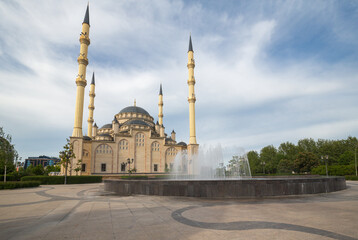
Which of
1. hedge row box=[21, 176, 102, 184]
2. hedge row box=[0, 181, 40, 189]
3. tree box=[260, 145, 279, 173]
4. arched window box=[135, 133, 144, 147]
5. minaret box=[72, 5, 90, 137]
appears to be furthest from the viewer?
tree box=[260, 145, 279, 173]

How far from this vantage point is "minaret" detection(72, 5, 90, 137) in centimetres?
3628

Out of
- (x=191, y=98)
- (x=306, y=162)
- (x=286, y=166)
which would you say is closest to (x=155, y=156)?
(x=191, y=98)

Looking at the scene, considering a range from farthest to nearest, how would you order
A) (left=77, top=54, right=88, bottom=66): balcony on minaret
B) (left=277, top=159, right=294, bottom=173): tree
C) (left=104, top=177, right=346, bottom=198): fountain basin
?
1. (left=277, top=159, right=294, bottom=173): tree
2. (left=77, top=54, right=88, bottom=66): balcony on minaret
3. (left=104, top=177, right=346, bottom=198): fountain basin

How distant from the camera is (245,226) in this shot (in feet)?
17.9

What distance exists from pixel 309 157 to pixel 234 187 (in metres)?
39.5

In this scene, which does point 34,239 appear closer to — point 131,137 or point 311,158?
point 131,137

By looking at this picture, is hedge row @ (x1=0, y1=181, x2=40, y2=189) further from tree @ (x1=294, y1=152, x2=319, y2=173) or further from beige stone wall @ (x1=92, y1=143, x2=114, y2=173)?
tree @ (x1=294, y1=152, x2=319, y2=173)

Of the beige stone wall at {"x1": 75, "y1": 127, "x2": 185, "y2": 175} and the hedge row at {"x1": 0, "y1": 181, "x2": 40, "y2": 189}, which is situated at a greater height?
the beige stone wall at {"x1": 75, "y1": 127, "x2": 185, "y2": 175}

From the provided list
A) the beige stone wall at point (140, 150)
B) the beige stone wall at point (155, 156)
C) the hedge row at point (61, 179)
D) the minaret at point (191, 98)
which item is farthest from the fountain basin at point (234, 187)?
the beige stone wall at point (155, 156)

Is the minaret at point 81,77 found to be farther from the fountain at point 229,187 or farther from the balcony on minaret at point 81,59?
the fountain at point 229,187

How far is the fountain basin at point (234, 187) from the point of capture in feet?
35.2

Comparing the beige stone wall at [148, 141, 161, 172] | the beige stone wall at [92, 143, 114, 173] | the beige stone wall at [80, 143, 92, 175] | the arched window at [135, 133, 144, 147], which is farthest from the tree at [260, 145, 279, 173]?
the beige stone wall at [80, 143, 92, 175]

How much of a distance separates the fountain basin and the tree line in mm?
23765

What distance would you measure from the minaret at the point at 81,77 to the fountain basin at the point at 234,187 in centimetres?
2764
